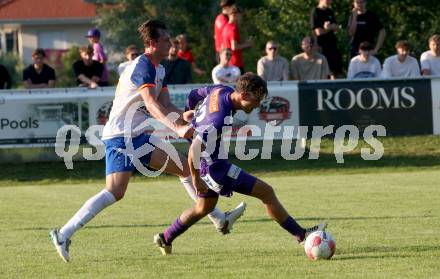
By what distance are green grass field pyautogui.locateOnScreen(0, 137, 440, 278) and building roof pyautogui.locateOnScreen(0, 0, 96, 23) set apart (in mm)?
41743

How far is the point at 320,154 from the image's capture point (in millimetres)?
19156

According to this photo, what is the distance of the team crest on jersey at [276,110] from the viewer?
1792 cm

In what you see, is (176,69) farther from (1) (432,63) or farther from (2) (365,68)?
(1) (432,63)

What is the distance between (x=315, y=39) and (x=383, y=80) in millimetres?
1600

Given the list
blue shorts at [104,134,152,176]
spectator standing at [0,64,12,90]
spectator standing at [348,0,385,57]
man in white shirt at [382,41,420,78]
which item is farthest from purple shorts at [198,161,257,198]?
spectator standing at [0,64,12,90]

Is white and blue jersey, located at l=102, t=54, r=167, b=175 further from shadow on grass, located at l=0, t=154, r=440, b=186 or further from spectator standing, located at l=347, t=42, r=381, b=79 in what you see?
spectator standing, located at l=347, t=42, r=381, b=79

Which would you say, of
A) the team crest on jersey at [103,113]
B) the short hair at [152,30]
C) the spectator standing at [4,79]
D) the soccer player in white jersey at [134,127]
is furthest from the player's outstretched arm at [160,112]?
the spectator standing at [4,79]

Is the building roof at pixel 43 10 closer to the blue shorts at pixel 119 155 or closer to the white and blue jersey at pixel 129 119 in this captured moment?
the white and blue jersey at pixel 129 119

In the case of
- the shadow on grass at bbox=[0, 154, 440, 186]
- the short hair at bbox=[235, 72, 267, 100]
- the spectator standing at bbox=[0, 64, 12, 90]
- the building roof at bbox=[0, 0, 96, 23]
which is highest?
the short hair at bbox=[235, 72, 267, 100]

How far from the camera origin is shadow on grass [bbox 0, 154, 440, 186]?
17.9 metres

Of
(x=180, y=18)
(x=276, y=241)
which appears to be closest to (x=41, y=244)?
(x=276, y=241)

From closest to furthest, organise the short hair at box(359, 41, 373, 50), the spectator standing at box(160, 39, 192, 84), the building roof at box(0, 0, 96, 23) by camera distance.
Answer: the short hair at box(359, 41, 373, 50) → the spectator standing at box(160, 39, 192, 84) → the building roof at box(0, 0, 96, 23)

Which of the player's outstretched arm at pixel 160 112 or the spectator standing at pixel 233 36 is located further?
the spectator standing at pixel 233 36

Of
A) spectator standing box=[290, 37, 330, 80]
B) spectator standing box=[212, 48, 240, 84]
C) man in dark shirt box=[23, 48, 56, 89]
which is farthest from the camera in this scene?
man in dark shirt box=[23, 48, 56, 89]
